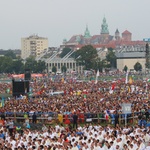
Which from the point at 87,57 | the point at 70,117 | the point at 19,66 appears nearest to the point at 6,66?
the point at 19,66

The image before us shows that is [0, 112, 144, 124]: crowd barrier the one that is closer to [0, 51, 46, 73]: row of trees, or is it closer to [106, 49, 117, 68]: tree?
[0, 51, 46, 73]: row of trees

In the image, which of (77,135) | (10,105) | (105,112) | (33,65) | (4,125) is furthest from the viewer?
(33,65)

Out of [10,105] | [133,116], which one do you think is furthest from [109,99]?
[133,116]

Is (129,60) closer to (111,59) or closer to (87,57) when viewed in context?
(111,59)

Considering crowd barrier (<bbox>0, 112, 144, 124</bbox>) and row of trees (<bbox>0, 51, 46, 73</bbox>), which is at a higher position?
row of trees (<bbox>0, 51, 46, 73</bbox>)

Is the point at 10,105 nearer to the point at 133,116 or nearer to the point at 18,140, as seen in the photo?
the point at 133,116

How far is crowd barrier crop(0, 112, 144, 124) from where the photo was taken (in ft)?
98.2

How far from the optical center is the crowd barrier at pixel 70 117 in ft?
98.2

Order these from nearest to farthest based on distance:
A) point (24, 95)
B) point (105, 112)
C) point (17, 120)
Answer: point (105, 112) → point (17, 120) → point (24, 95)

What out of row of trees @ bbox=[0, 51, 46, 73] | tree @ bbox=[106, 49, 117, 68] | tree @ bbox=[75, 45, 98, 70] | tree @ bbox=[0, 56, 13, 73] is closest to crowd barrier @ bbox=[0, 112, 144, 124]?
tree @ bbox=[75, 45, 98, 70]

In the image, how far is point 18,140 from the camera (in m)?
21.9

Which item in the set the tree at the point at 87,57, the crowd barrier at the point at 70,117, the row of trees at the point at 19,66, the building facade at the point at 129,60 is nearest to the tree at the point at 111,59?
the building facade at the point at 129,60

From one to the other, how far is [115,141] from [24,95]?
25.3 m

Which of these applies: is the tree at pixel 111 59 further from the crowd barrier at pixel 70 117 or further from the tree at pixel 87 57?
the crowd barrier at pixel 70 117
